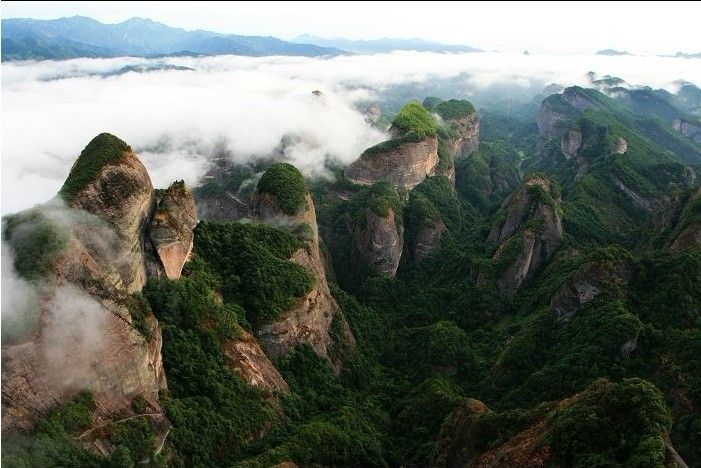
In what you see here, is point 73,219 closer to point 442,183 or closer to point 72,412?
point 72,412

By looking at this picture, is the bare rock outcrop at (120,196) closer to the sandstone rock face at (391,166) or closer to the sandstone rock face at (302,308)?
the sandstone rock face at (302,308)

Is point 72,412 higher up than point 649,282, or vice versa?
point 72,412

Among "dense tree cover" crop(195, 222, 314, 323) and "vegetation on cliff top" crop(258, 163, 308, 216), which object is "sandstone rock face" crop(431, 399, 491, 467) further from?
"vegetation on cliff top" crop(258, 163, 308, 216)

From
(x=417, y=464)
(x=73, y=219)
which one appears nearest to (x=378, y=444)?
(x=417, y=464)

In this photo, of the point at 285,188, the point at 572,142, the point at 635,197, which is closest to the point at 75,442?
the point at 285,188

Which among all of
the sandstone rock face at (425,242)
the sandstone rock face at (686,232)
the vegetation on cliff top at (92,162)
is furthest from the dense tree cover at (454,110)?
the vegetation on cliff top at (92,162)

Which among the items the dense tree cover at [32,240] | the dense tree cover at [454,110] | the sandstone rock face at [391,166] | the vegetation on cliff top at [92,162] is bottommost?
the sandstone rock face at [391,166]

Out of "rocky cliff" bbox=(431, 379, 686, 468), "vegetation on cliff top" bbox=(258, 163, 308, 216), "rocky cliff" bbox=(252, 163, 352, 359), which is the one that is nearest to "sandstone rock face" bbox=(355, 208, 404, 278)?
"rocky cliff" bbox=(252, 163, 352, 359)
